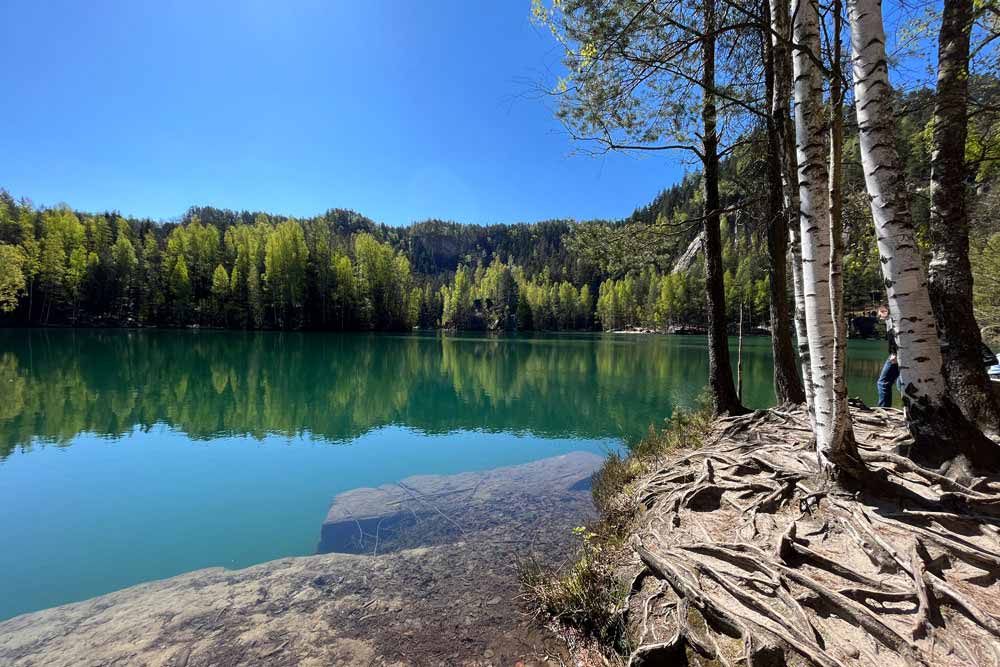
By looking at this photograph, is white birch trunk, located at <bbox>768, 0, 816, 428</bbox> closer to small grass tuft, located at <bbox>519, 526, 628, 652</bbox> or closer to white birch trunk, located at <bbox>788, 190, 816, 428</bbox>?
white birch trunk, located at <bbox>788, 190, 816, 428</bbox>

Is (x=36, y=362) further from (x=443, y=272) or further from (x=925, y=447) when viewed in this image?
(x=443, y=272)

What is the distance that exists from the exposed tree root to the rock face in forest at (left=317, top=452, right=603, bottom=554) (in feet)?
10.9

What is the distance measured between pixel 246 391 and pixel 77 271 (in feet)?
219

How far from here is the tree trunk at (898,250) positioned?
3.71m

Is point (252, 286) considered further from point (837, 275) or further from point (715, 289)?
point (837, 275)

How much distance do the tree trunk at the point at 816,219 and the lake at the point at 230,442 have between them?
7.04 meters

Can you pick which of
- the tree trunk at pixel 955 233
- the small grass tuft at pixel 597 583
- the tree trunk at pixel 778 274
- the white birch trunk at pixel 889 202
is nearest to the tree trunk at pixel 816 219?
the white birch trunk at pixel 889 202

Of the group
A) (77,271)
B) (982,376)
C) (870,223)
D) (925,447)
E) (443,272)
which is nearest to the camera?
(925,447)

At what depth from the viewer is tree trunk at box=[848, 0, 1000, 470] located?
12.2ft

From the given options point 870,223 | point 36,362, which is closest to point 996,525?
point 870,223

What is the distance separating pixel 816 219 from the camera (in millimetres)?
3795

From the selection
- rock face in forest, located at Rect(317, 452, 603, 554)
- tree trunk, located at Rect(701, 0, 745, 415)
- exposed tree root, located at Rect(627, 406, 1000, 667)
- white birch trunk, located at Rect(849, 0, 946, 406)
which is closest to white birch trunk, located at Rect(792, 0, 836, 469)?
white birch trunk, located at Rect(849, 0, 946, 406)

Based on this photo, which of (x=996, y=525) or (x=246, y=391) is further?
(x=246, y=391)

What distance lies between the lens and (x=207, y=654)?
384 cm
